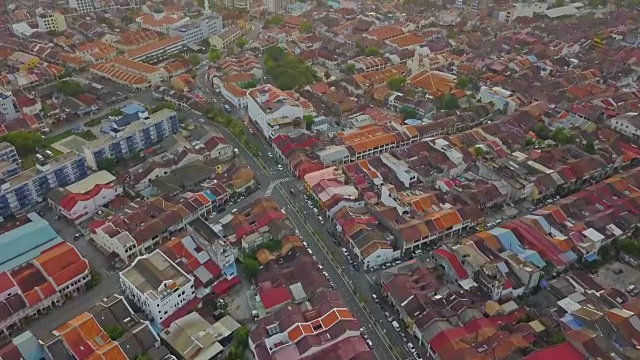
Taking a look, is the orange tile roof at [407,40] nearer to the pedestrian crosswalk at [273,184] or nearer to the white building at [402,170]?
the white building at [402,170]

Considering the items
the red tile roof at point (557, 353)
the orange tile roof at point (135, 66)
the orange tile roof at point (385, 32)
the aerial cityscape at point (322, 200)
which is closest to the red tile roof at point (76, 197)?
the aerial cityscape at point (322, 200)

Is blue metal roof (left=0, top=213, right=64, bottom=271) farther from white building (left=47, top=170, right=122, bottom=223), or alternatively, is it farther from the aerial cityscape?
white building (left=47, top=170, right=122, bottom=223)

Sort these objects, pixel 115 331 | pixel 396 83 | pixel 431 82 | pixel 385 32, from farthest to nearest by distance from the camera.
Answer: pixel 385 32 → pixel 431 82 → pixel 396 83 → pixel 115 331

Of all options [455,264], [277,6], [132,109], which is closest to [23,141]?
[132,109]

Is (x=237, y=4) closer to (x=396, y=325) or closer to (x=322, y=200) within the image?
(x=322, y=200)

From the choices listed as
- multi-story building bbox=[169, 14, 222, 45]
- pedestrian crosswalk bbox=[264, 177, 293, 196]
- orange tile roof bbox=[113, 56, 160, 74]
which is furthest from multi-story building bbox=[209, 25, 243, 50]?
pedestrian crosswalk bbox=[264, 177, 293, 196]

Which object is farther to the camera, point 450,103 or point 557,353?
point 450,103
